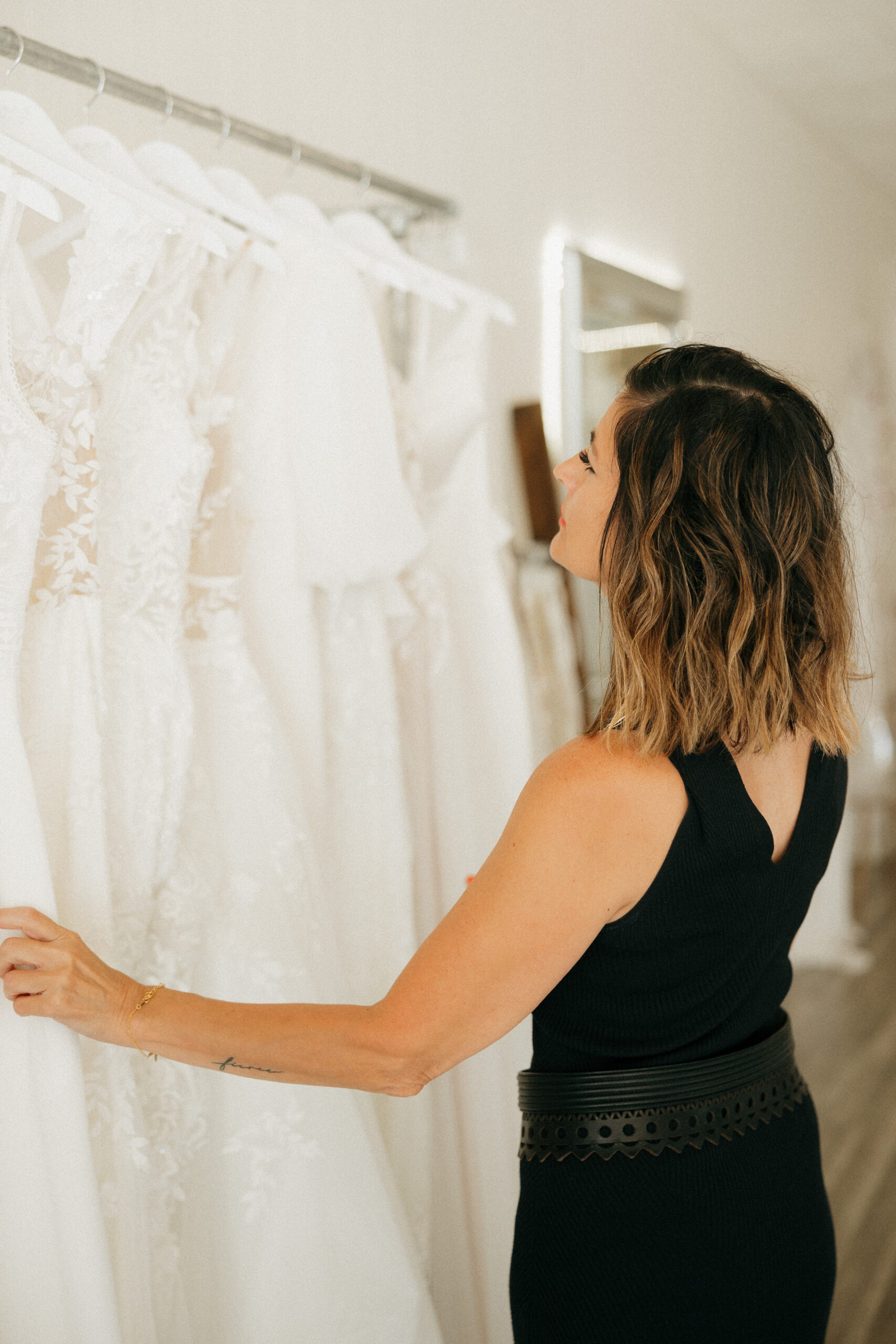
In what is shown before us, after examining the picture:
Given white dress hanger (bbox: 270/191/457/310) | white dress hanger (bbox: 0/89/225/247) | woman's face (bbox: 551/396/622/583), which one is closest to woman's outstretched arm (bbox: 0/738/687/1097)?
woman's face (bbox: 551/396/622/583)

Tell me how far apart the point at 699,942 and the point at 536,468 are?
1.81 m

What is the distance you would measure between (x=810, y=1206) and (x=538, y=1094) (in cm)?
32

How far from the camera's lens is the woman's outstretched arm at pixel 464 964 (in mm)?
1017

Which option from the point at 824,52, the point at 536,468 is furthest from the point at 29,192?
the point at 824,52

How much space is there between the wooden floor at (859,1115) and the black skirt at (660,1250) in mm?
1213

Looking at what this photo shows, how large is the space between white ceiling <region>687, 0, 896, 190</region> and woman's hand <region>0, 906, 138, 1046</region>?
10.9ft

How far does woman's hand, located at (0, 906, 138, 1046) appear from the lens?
1040 millimetres

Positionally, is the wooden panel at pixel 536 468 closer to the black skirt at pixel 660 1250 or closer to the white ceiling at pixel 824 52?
the white ceiling at pixel 824 52

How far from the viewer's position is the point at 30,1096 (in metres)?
1.06

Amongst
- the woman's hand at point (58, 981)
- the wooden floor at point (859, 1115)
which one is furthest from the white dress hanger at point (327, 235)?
the wooden floor at point (859, 1115)

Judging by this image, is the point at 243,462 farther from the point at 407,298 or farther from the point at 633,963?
the point at 633,963

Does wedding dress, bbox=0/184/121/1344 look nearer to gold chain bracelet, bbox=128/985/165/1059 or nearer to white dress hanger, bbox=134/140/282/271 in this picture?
gold chain bracelet, bbox=128/985/165/1059

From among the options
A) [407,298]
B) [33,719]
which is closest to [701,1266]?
[33,719]

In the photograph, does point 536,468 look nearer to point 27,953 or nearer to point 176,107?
point 176,107
